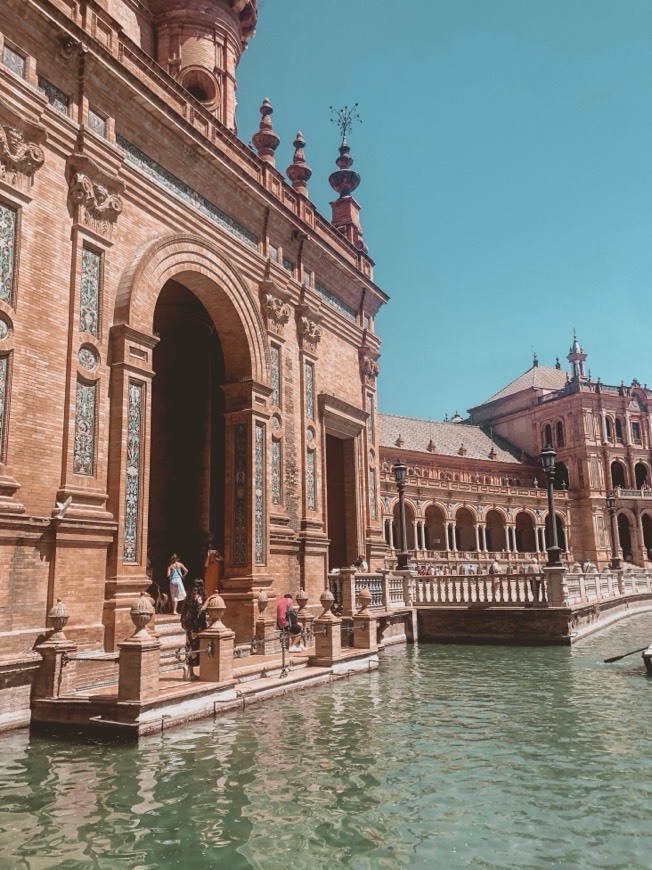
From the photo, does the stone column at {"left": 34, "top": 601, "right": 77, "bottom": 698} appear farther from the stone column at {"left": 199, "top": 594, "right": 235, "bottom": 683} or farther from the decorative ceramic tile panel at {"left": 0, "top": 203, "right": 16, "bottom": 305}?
the decorative ceramic tile panel at {"left": 0, "top": 203, "right": 16, "bottom": 305}

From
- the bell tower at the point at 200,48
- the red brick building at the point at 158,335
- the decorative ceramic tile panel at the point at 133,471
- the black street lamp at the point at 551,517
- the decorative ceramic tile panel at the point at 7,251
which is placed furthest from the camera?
the black street lamp at the point at 551,517

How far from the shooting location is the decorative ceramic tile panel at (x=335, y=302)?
2125 cm

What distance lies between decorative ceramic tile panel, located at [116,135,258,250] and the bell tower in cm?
415

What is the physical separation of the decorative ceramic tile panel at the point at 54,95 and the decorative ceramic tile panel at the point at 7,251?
2255 mm

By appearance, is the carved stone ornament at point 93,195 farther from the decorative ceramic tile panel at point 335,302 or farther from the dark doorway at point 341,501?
the dark doorway at point 341,501

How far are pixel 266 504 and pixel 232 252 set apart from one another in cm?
565

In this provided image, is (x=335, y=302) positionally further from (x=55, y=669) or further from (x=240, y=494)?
(x=55, y=669)

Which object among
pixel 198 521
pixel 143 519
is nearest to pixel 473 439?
pixel 198 521

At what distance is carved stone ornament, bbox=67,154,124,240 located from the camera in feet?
39.8

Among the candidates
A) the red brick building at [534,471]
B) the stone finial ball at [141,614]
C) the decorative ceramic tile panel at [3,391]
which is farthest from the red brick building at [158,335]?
the red brick building at [534,471]

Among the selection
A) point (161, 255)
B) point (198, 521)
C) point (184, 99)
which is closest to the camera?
point (161, 255)

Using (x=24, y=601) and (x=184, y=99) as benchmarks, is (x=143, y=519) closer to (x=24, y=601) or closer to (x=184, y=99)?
(x=24, y=601)

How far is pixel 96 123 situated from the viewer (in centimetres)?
1292

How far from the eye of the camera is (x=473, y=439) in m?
66.2
